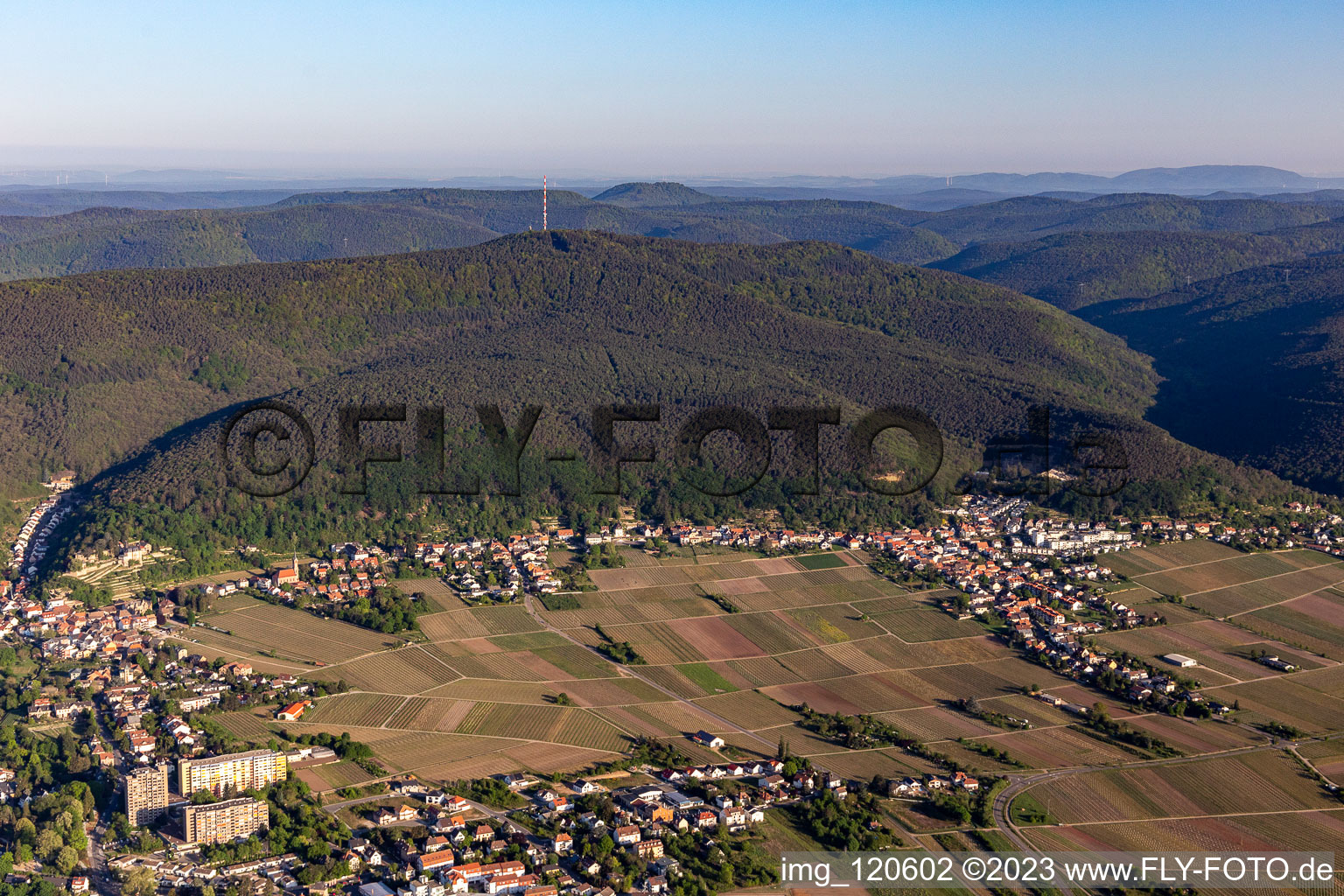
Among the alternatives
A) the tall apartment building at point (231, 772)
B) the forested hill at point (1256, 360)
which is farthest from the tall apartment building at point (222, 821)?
the forested hill at point (1256, 360)

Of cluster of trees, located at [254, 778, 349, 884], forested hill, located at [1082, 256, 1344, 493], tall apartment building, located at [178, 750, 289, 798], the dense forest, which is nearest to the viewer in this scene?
cluster of trees, located at [254, 778, 349, 884]

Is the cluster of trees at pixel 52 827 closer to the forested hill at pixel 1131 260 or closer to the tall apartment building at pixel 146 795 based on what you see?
the tall apartment building at pixel 146 795

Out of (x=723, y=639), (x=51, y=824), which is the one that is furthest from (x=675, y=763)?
(x=51, y=824)

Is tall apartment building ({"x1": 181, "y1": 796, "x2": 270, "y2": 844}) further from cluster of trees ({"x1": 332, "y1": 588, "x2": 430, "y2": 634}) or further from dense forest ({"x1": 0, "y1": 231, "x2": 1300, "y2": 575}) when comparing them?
dense forest ({"x1": 0, "y1": 231, "x2": 1300, "y2": 575})

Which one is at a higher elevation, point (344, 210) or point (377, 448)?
point (344, 210)

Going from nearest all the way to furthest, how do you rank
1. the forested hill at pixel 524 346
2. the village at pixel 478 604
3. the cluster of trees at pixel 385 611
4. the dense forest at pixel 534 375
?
the village at pixel 478 604 → the cluster of trees at pixel 385 611 → the dense forest at pixel 534 375 → the forested hill at pixel 524 346

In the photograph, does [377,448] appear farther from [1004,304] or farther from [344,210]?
[344,210]

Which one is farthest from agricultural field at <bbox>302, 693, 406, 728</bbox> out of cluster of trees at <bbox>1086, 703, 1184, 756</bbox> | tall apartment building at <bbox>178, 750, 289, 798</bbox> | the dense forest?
cluster of trees at <bbox>1086, 703, 1184, 756</bbox>
